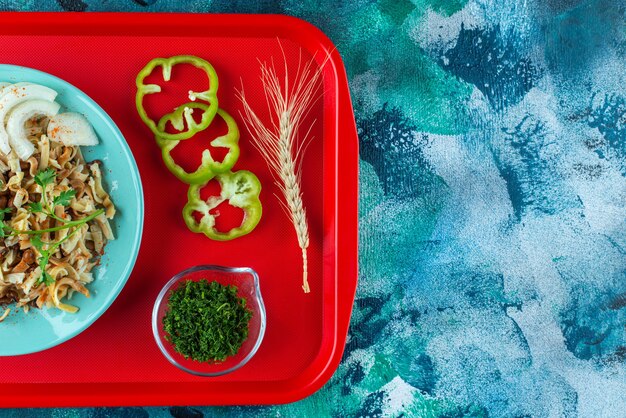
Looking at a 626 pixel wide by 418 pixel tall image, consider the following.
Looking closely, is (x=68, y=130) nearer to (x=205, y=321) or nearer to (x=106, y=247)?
(x=106, y=247)

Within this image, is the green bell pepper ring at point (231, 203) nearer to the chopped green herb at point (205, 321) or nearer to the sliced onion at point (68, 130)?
the chopped green herb at point (205, 321)

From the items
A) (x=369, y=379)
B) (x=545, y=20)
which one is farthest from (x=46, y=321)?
(x=545, y=20)

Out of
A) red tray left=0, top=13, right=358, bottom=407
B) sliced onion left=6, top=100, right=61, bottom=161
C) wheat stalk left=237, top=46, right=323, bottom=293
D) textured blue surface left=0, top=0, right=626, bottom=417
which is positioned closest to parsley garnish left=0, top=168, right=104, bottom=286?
sliced onion left=6, top=100, right=61, bottom=161

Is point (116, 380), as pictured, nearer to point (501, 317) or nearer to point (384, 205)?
point (384, 205)

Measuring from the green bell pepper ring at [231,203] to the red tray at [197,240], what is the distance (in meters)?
0.06

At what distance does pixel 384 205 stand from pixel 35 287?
128 cm

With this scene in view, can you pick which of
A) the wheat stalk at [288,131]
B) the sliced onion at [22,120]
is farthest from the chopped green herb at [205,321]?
the sliced onion at [22,120]

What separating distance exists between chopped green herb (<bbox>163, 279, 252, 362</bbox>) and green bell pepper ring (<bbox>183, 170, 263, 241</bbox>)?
0.19m

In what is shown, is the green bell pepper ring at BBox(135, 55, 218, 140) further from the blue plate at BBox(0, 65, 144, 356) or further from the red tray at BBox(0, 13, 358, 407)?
the blue plate at BBox(0, 65, 144, 356)

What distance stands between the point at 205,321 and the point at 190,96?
0.78 m

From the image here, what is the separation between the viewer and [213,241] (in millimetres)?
2162

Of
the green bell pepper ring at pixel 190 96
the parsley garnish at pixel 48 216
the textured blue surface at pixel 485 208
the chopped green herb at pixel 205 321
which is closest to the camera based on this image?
the parsley garnish at pixel 48 216

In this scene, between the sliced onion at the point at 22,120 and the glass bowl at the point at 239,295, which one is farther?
the glass bowl at the point at 239,295

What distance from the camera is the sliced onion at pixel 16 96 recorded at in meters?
1.88
